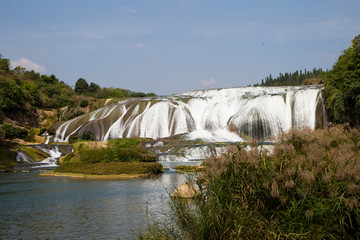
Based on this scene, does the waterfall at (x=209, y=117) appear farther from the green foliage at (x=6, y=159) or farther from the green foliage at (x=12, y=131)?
the green foliage at (x=6, y=159)

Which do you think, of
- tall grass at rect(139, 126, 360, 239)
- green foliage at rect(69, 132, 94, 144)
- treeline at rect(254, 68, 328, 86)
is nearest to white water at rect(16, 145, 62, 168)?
green foliage at rect(69, 132, 94, 144)

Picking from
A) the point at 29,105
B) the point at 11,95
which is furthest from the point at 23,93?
the point at 11,95

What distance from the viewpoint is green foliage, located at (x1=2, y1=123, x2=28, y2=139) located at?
42.5 meters

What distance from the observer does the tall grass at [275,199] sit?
18.0 ft

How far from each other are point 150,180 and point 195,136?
22482 mm

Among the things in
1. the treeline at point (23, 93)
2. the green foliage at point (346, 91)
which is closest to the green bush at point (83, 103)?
the treeline at point (23, 93)

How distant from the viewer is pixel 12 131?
4294 cm

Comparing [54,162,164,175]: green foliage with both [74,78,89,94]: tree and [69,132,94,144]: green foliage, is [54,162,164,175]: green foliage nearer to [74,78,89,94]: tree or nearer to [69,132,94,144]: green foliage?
[69,132,94,144]: green foliage

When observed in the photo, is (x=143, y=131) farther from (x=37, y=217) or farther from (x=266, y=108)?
(x=37, y=217)

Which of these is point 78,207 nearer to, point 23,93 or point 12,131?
point 12,131

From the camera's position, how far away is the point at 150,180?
61.2 ft

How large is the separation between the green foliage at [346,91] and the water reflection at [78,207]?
24809 mm

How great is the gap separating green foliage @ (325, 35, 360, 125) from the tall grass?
31487 mm

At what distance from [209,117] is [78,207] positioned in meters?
34.6
